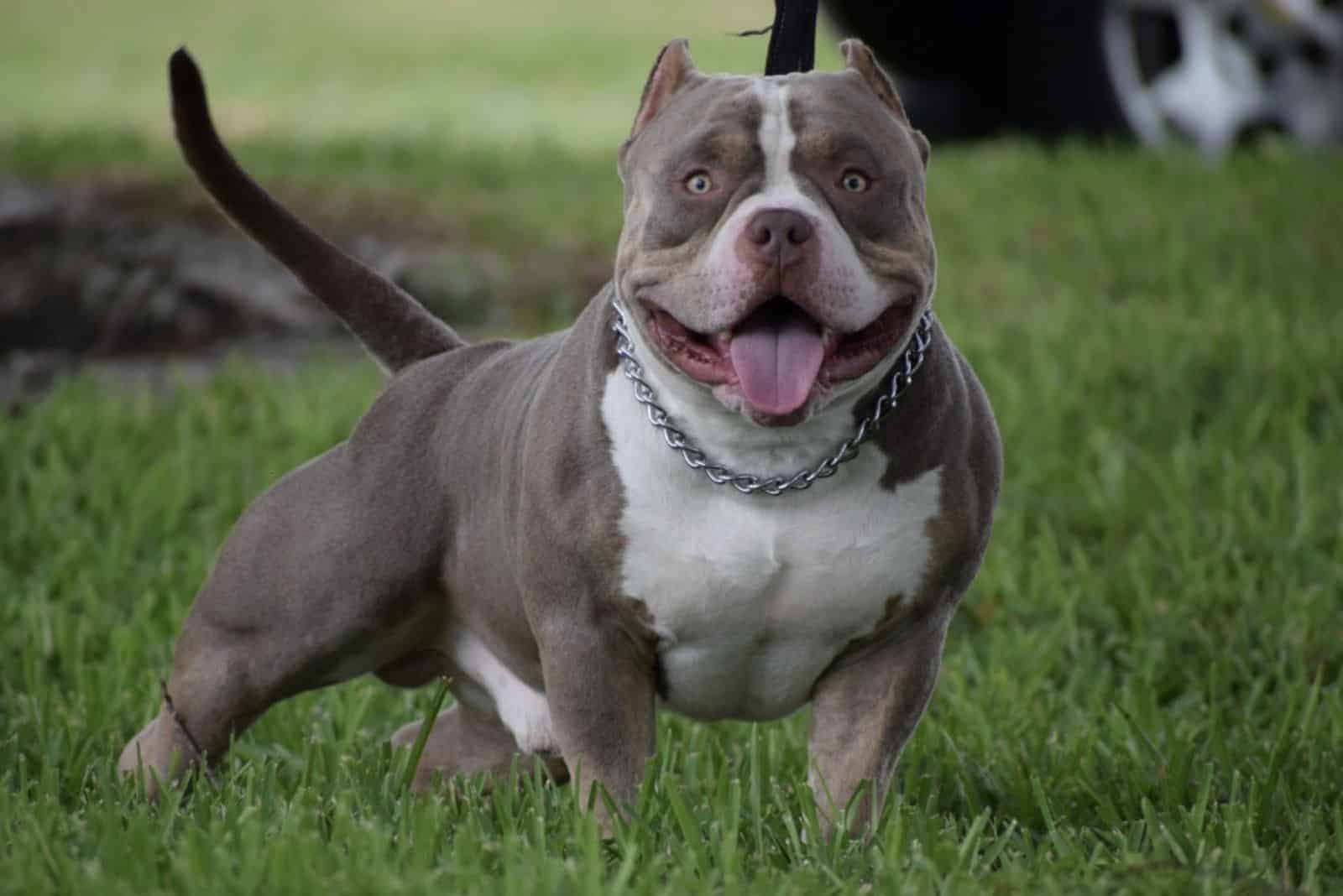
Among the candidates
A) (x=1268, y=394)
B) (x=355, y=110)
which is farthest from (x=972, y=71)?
(x=355, y=110)

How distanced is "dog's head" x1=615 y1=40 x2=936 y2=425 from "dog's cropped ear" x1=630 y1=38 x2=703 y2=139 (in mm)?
100

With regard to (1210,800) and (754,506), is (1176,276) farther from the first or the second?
(754,506)

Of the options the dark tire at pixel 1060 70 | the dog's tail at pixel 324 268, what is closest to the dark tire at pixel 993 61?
the dark tire at pixel 1060 70

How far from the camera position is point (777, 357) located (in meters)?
2.74

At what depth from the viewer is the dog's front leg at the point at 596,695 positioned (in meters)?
2.96

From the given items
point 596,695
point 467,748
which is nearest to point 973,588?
point 467,748

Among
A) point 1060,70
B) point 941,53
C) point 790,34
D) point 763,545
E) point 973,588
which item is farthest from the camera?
point 941,53

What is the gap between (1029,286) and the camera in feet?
24.1

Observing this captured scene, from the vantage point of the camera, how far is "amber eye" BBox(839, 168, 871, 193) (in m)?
2.78

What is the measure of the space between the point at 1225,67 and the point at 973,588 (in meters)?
4.27

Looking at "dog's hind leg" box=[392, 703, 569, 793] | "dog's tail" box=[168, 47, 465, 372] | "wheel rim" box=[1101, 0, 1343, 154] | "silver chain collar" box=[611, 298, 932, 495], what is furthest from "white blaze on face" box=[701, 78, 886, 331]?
"wheel rim" box=[1101, 0, 1343, 154]

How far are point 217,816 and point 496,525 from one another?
0.59 meters

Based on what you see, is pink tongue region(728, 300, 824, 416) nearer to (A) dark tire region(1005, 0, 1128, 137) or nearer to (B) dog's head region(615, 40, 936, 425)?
(B) dog's head region(615, 40, 936, 425)

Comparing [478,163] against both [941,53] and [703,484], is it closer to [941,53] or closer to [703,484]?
[941,53]
